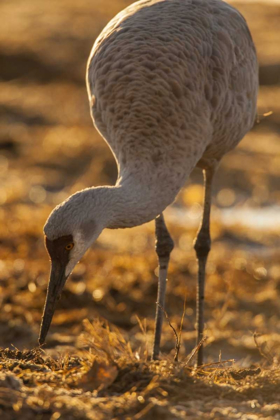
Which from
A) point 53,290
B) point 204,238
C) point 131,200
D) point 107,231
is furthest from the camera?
point 107,231

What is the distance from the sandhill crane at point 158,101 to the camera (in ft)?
15.5

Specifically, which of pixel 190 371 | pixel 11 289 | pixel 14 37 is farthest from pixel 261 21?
pixel 190 371

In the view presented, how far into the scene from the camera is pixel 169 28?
5387 mm

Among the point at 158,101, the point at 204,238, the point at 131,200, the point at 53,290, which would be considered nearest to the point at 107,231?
the point at 204,238

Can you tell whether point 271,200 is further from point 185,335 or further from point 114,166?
point 185,335

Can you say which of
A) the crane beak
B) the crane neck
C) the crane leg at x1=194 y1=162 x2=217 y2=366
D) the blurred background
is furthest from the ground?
the crane neck

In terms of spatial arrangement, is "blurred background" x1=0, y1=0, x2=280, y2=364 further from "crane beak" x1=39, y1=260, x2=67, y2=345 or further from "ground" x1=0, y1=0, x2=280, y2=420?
"crane beak" x1=39, y1=260, x2=67, y2=345

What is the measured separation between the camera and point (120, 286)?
25.8ft

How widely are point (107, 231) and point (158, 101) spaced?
245 inches

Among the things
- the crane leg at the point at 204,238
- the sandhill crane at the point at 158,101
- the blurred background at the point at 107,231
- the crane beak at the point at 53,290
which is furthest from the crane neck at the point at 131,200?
the blurred background at the point at 107,231

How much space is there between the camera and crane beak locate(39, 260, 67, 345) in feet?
14.6

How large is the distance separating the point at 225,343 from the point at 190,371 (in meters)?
2.92

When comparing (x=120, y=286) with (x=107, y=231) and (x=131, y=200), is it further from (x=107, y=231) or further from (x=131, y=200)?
(x=107, y=231)

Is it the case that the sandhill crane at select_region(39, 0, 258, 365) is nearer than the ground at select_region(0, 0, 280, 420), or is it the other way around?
the ground at select_region(0, 0, 280, 420)
